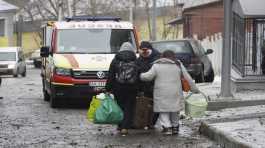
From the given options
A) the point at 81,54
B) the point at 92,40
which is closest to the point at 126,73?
the point at 81,54

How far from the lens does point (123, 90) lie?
12633mm

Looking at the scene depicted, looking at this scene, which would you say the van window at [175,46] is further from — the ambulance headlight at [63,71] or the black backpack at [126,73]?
the black backpack at [126,73]

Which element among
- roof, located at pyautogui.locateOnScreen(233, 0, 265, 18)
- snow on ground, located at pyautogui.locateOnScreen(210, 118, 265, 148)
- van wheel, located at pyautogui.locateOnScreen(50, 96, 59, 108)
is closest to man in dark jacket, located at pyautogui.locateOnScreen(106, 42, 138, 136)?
snow on ground, located at pyautogui.locateOnScreen(210, 118, 265, 148)

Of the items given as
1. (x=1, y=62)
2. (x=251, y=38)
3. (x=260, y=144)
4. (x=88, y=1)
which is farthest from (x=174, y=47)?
(x=88, y=1)

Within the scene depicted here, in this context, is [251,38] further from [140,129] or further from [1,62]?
[1,62]

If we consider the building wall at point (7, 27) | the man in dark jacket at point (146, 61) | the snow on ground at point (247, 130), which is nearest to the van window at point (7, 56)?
the building wall at point (7, 27)

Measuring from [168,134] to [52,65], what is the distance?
19.0 feet

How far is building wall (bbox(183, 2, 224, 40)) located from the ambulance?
63.6 feet

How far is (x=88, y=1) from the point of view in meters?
70.5

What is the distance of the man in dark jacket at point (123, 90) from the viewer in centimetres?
1262

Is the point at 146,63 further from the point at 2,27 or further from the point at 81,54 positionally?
the point at 2,27

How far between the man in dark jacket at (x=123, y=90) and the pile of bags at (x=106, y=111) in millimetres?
176

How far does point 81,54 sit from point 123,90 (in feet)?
18.0

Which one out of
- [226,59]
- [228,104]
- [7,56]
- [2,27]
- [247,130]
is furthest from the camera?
[2,27]
